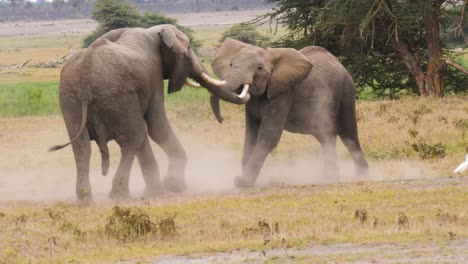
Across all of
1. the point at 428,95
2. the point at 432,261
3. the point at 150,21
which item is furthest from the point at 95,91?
the point at 150,21

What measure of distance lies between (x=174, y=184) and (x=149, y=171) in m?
0.47

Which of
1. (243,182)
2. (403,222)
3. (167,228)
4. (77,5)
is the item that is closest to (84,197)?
(243,182)

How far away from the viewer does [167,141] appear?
585 inches

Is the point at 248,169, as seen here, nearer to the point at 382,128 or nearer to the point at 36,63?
the point at 382,128

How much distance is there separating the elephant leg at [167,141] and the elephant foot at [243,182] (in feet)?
2.37

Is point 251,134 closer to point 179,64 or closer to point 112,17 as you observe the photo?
point 179,64

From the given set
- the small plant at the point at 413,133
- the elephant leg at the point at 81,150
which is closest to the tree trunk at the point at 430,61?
the small plant at the point at 413,133

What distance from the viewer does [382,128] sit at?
67.4ft

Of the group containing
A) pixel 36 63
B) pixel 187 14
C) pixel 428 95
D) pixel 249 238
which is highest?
pixel 249 238

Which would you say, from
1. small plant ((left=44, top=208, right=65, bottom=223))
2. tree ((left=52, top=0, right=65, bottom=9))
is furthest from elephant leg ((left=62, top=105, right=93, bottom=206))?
tree ((left=52, top=0, right=65, bottom=9))

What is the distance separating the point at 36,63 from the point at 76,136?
158 feet

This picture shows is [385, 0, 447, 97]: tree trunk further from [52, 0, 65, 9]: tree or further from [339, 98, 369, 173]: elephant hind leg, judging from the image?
[52, 0, 65, 9]: tree

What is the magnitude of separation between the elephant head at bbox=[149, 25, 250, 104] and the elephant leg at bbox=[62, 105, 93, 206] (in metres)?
1.72

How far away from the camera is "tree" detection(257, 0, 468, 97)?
85.4 feet
